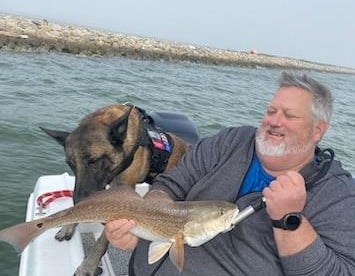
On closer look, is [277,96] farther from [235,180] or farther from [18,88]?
[18,88]

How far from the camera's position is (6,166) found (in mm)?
8211

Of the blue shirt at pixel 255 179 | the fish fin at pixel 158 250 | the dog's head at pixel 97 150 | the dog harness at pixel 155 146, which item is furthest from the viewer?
the dog harness at pixel 155 146

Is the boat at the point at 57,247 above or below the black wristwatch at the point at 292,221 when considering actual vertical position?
below

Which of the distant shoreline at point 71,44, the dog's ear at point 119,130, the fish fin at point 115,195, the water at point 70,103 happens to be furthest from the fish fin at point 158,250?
the distant shoreline at point 71,44

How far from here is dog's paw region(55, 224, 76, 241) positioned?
14.0ft

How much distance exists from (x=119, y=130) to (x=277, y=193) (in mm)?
1797

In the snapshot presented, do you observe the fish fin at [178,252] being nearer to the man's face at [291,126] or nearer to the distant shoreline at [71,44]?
the man's face at [291,126]

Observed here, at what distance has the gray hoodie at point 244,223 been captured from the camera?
2.93m

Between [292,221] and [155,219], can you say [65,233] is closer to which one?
[155,219]

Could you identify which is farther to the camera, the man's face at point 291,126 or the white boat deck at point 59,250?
the white boat deck at point 59,250

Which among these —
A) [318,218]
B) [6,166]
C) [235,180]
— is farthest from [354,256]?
[6,166]

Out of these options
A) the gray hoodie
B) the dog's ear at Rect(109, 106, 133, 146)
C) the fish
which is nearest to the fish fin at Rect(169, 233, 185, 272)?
the fish

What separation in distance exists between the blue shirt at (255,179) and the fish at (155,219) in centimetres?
55

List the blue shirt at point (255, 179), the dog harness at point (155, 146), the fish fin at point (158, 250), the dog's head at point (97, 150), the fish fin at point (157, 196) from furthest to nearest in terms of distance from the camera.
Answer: the dog harness at point (155, 146) < the dog's head at point (97, 150) < the blue shirt at point (255, 179) < the fish fin at point (157, 196) < the fish fin at point (158, 250)
